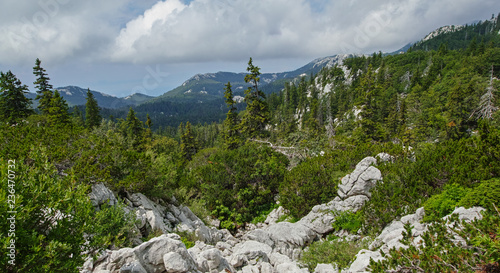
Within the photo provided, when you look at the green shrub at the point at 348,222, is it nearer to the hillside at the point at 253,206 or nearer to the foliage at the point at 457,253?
the hillside at the point at 253,206

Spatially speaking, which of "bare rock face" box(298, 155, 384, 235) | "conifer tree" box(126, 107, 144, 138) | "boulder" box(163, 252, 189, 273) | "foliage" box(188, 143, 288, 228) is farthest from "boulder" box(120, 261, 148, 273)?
"conifer tree" box(126, 107, 144, 138)

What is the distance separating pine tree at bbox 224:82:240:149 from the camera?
25.7 meters

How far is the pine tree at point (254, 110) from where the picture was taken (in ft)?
77.8

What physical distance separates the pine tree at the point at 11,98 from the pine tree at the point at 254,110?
27.4 metres

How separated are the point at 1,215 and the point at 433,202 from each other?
1094 centimetres

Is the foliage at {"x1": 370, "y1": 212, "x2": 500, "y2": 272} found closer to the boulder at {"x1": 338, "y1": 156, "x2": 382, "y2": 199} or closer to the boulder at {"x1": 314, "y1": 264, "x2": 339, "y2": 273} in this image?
the boulder at {"x1": 314, "y1": 264, "x2": 339, "y2": 273}

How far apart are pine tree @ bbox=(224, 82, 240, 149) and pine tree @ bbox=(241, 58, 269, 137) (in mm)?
1684

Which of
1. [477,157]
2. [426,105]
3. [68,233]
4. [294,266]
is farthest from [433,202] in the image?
[426,105]

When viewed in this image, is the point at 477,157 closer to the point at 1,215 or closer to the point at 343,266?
the point at 343,266

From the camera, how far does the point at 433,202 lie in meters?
8.10

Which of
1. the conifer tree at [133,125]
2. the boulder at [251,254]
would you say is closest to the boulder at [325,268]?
the boulder at [251,254]

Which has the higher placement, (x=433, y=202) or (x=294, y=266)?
(x=433, y=202)

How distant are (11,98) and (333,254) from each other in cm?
3913

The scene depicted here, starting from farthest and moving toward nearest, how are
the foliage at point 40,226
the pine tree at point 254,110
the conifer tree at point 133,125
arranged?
the conifer tree at point 133,125 → the pine tree at point 254,110 → the foliage at point 40,226
